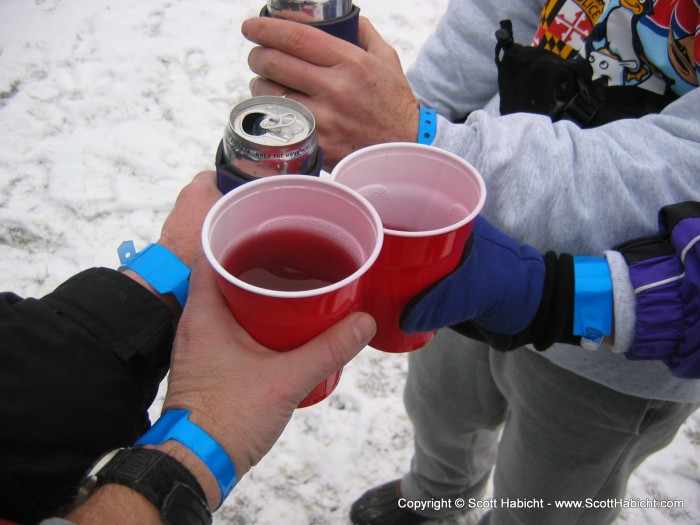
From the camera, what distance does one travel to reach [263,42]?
131 cm

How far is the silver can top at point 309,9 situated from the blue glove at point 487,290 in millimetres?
575

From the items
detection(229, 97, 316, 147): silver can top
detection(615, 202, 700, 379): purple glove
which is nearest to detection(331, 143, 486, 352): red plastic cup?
detection(229, 97, 316, 147): silver can top

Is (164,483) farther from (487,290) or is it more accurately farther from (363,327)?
(487,290)

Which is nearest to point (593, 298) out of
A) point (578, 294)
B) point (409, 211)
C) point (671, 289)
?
point (578, 294)

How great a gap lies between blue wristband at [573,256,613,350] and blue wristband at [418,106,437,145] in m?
0.44

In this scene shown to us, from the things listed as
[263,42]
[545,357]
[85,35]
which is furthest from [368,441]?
[85,35]

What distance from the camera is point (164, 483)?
909 mm

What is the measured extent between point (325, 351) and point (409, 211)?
0.38 m

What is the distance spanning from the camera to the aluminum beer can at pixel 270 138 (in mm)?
1024

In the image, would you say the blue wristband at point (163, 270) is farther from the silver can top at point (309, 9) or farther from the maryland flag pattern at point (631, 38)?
the maryland flag pattern at point (631, 38)

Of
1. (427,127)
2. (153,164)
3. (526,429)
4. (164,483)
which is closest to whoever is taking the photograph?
(164,483)

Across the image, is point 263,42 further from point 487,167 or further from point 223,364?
point 223,364

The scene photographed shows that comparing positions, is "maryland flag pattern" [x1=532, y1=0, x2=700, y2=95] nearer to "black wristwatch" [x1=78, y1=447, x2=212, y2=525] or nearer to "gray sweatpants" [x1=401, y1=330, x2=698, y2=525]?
"gray sweatpants" [x1=401, y1=330, x2=698, y2=525]

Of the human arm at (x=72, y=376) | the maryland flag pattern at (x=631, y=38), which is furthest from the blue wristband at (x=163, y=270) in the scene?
the maryland flag pattern at (x=631, y=38)
